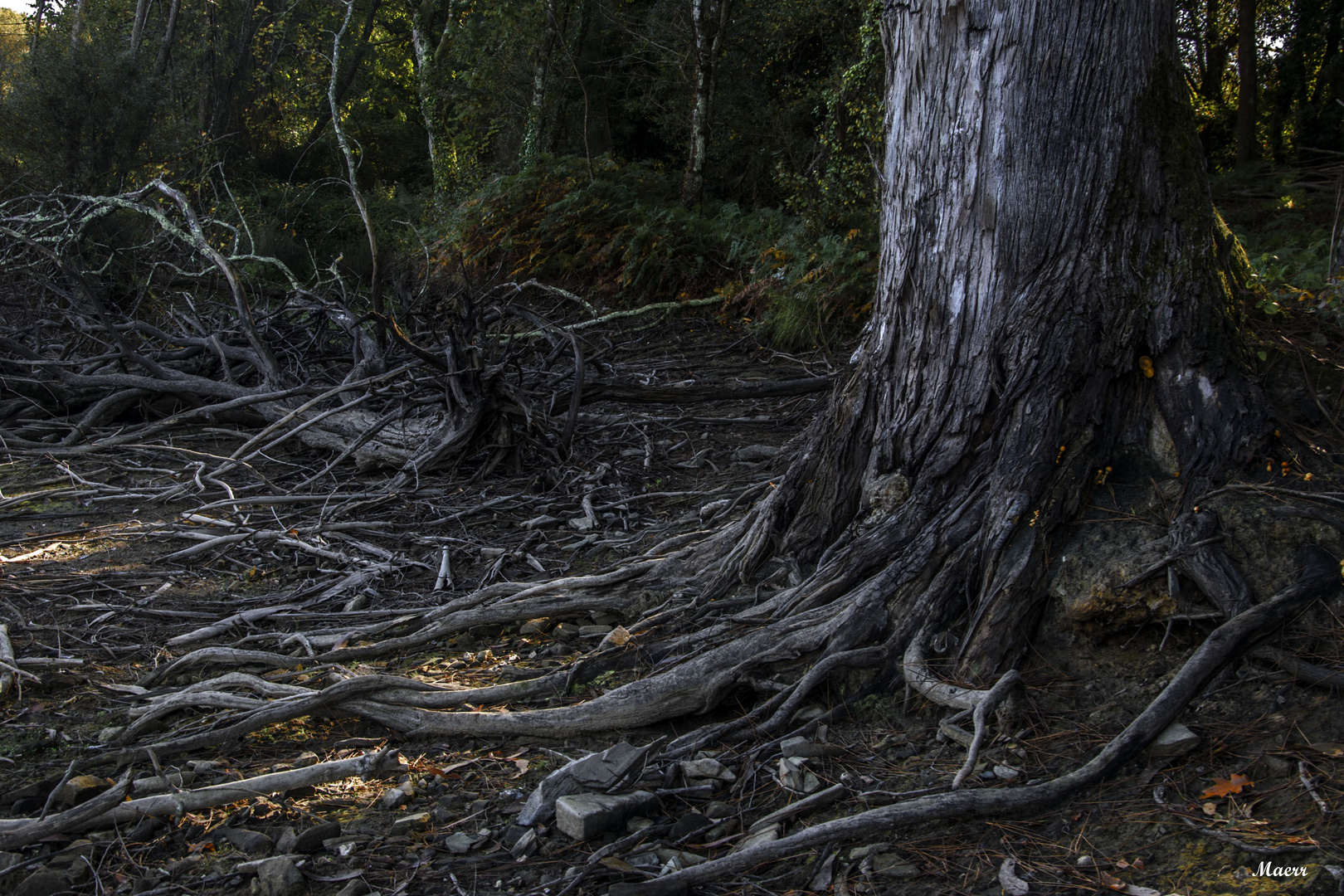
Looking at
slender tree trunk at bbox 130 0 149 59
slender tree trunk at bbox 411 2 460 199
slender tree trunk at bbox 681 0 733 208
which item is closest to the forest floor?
slender tree trunk at bbox 681 0 733 208

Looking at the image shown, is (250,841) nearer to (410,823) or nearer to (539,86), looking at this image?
(410,823)

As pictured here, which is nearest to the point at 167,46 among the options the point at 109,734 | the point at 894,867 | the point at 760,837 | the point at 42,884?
the point at 109,734

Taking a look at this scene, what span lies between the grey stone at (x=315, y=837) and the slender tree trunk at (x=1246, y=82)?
1455 cm

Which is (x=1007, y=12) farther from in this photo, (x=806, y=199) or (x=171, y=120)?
(x=171, y=120)

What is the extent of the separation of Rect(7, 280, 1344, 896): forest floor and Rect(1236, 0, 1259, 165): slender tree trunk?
12091 mm

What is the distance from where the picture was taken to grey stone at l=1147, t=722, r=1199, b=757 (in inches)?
97.0

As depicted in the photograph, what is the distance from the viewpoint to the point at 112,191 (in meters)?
11.9

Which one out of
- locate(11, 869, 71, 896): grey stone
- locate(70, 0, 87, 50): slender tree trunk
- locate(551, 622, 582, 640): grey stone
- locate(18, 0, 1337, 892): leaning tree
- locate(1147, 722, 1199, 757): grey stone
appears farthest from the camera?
locate(70, 0, 87, 50): slender tree trunk

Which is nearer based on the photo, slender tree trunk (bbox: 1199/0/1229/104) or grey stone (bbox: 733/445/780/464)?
grey stone (bbox: 733/445/780/464)

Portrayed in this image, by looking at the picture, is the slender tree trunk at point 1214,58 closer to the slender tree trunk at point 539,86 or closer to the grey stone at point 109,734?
the slender tree trunk at point 539,86

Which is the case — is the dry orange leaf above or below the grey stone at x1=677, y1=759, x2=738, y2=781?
above

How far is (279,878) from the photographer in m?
2.37

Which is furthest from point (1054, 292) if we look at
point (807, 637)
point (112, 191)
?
point (112, 191)

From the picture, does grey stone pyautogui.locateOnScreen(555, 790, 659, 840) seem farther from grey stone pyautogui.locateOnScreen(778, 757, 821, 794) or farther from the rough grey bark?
the rough grey bark
